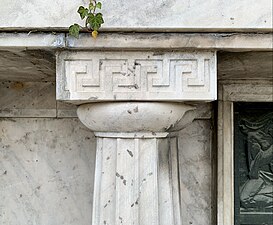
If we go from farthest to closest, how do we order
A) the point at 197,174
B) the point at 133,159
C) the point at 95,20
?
the point at 197,174, the point at 133,159, the point at 95,20

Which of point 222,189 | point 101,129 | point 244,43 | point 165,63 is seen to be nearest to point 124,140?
point 101,129

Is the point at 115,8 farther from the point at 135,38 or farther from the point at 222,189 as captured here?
the point at 222,189

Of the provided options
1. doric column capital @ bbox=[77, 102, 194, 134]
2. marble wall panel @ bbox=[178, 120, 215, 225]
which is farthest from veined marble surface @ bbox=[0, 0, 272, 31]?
marble wall panel @ bbox=[178, 120, 215, 225]

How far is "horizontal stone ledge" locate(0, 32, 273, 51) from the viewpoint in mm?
953

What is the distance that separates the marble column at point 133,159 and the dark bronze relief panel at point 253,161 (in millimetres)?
400

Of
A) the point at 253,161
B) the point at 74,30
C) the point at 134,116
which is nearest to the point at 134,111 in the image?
the point at 134,116

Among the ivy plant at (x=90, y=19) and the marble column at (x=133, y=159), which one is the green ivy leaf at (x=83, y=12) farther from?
the marble column at (x=133, y=159)

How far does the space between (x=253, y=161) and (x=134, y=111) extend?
0.57 meters

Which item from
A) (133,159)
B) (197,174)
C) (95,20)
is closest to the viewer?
(95,20)

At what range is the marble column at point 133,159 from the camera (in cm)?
100

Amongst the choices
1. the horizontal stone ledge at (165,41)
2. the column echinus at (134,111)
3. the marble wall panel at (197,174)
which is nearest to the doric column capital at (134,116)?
the column echinus at (134,111)

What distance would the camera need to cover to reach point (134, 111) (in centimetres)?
98

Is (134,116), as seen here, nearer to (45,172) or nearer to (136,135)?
(136,135)

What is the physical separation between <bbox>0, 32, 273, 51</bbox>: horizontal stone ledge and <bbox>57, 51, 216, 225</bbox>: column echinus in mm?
23
